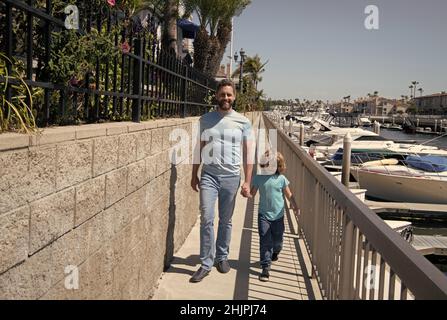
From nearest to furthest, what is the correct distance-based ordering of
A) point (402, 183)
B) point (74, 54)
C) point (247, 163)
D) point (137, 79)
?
point (74, 54), point (137, 79), point (247, 163), point (402, 183)

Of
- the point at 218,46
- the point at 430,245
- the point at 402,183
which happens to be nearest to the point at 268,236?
the point at 430,245

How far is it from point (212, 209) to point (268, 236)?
73 cm

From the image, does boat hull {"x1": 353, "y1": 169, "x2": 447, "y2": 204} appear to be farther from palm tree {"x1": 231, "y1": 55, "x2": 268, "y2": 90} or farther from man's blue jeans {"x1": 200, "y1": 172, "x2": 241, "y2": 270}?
palm tree {"x1": 231, "y1": 55, "x2": 268, "y2": 90}

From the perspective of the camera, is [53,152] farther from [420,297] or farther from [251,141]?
[251,141]

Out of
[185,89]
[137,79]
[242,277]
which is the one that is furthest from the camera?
[185,89]

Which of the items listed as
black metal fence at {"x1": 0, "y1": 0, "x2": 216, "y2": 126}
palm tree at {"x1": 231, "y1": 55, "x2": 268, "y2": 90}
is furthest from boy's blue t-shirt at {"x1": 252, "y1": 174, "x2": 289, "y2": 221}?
palm tree at {"x1": 231, "y1": 55, "x2": 268, "y2": 90}

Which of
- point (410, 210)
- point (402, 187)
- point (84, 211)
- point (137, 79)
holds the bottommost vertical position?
point (410, 210)

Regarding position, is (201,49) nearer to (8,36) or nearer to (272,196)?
(272,196)

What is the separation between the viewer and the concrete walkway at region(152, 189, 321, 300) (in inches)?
168

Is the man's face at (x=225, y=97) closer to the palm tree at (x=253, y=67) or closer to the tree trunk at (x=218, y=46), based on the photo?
the tree trunk at (x=218, y=46)

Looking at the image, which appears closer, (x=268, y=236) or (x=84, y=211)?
(x=84, y=211)

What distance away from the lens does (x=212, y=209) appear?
15.2 ft

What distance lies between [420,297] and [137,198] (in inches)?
95.1

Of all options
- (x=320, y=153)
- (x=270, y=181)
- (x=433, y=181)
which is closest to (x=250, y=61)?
(x=320, y=153)
